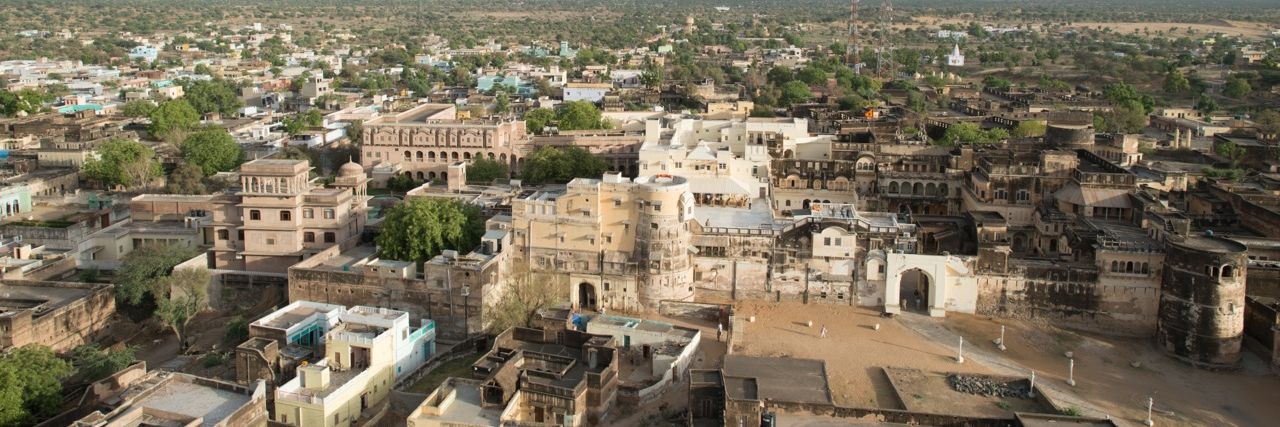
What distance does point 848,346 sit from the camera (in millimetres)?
36750

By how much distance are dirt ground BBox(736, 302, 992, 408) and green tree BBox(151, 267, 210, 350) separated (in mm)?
19415

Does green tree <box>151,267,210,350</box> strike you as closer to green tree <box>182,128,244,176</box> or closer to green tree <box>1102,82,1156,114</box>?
green tree <box>182,128,244,176</box>

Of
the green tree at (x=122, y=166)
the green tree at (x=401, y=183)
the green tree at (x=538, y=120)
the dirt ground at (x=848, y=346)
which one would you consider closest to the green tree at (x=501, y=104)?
the green tree at (x=538, y=120)

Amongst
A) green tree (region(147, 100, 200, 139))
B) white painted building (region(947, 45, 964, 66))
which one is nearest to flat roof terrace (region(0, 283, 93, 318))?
green tree (region(147, 100, 200, 139))

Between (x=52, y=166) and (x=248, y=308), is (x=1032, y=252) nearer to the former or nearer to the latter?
(x=248, y=308)

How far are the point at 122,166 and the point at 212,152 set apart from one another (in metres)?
5.16

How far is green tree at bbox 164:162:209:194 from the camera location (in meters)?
54.6

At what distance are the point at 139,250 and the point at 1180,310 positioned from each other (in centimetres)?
3751

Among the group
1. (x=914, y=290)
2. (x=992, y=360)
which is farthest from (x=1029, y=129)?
(x=992, y=360)

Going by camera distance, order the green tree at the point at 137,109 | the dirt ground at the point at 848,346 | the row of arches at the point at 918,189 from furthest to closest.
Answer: the green tree at the point at 137,109
the row of arches at the point at 918,189
the dirt ground at the point at 848,346

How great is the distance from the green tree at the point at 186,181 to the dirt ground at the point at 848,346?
97.9 feet

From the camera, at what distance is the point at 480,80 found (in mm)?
104375

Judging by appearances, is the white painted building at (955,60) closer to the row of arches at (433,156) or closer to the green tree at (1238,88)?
the green tree at (1238,88)

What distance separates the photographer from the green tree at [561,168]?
53.0 metres
